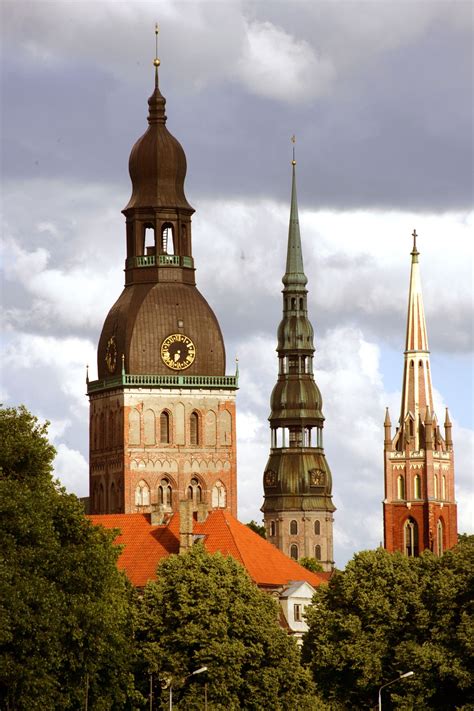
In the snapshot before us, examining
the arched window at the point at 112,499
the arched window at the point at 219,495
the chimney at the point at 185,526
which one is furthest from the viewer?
the arched window at the point at 112,499

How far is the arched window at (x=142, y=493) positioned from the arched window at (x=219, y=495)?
414 cm

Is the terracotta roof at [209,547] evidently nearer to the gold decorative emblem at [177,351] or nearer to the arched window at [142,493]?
the arched window at [142,493]

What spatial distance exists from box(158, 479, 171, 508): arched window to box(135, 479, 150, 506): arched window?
753 mm

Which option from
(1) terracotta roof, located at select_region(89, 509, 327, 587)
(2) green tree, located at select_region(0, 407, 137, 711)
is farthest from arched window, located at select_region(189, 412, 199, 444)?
(2) green tree, located at select_region(0, 407, 137, 711)

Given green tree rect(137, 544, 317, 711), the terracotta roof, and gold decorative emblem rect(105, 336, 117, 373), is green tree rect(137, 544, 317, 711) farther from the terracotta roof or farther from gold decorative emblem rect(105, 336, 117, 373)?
gold decorative emblem rect(105, 336, 117, 373)

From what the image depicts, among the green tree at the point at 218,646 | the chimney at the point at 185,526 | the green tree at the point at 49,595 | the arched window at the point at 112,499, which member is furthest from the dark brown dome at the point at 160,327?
the green tree at the point at 49,595

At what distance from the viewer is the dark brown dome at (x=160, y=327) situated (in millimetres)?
195750

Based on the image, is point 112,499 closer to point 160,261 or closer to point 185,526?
point 160,261

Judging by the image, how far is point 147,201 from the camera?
199375mm

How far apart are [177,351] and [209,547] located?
30.6m

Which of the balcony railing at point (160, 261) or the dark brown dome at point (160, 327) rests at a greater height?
the balcony railing at point (160, 261)

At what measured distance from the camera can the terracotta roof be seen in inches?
6507

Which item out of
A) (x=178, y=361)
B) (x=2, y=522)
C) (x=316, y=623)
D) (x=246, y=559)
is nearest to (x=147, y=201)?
(x=178, y=361)

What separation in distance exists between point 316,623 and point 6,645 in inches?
946
